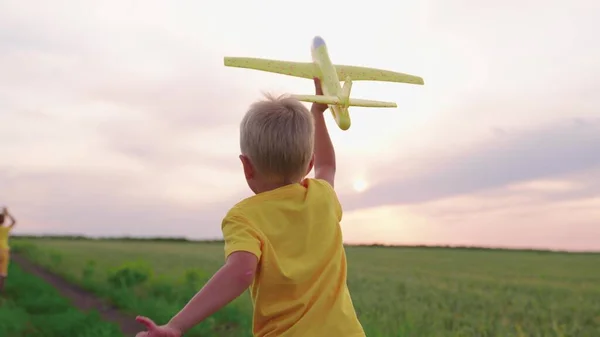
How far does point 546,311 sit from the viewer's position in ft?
33.0

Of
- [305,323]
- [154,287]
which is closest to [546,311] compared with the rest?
[154,287]

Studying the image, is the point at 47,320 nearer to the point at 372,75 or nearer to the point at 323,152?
the point at 372,75

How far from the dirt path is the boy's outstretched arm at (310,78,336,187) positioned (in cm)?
582

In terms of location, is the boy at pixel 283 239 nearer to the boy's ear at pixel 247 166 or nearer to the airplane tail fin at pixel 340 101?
the boy's ear at pixel 247 166

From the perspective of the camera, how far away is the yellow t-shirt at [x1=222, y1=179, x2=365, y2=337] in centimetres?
224

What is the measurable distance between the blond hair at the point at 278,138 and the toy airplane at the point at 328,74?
361 millimetres

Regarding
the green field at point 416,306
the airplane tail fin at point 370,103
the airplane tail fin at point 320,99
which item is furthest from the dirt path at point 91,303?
the airplane tail fin at point 320,99

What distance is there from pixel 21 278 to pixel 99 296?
12.1 ft

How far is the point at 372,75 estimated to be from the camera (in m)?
3.60

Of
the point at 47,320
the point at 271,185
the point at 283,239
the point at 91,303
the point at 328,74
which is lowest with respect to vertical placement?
the point at 91,303

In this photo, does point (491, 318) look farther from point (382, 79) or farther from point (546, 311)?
point (382, 79)

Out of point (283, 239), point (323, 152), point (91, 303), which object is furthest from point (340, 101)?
point (91, 303)

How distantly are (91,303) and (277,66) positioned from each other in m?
8.93

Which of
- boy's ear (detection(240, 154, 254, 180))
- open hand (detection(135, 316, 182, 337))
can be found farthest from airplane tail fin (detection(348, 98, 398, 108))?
open hand (detection(135, 316, 182, 337))
